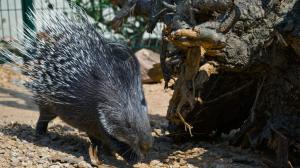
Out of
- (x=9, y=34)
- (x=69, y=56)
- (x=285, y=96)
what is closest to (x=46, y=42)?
(x=69, y=56)

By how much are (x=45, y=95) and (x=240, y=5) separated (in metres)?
1.46

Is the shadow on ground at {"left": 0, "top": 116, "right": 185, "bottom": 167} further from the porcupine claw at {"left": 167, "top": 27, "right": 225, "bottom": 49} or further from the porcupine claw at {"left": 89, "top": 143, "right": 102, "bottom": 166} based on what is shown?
the porcupine claw at {"left": 167, "top": 27, "right": 225, "bottom": 49}

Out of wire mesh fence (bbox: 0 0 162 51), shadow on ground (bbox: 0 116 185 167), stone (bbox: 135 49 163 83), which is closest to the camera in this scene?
shadow on ground (bbox: 0 116 185 167)

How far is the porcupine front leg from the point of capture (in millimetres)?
3738

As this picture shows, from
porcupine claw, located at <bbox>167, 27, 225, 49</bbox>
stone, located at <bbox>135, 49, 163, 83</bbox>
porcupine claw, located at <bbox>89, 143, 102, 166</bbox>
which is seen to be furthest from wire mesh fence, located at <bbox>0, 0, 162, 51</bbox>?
porcupine claw, located at <bbox>167, 27, 225, 49</bbox>

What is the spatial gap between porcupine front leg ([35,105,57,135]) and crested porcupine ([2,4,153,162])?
18mm

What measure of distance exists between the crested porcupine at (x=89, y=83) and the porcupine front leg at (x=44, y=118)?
0.06 ft

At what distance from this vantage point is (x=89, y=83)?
3.40 meters

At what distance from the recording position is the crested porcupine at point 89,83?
3.27m

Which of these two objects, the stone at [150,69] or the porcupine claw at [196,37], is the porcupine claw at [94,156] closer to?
the porcupine claw at [196,37]

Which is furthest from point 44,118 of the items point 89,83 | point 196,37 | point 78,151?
point 196,37

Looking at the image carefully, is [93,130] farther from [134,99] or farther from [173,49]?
[173,49]

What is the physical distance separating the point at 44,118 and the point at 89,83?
59cm

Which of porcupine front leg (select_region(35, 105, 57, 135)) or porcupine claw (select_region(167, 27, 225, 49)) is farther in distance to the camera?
porcupine front leg (select_region(35, 105, 57, 135))
